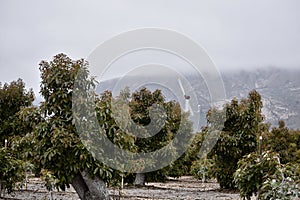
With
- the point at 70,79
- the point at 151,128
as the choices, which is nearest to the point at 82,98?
the point at 70,79

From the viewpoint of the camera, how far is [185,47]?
9844mm

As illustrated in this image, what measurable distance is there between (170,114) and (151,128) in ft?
3.86

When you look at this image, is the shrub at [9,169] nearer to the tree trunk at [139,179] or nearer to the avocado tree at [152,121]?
the avocado tree at [152,121]

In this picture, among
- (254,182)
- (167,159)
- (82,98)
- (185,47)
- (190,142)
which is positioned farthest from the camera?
(190,142)

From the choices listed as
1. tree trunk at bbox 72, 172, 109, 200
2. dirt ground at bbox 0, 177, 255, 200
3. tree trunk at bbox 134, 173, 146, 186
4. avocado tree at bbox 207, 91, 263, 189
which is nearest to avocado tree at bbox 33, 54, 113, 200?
tree trunk at bbox 72, 172, 109, 200

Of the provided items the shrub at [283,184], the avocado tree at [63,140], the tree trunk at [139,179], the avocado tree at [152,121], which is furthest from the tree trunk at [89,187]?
the tree trunk at [139,179]

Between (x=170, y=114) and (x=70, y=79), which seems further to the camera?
(x=170, y=114)

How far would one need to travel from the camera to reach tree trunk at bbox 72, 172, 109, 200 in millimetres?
7531

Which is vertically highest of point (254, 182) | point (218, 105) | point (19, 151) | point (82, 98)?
point (218, 105)

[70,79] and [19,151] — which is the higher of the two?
[70,79]

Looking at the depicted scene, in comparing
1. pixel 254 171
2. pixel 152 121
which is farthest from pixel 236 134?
pixel 254 171

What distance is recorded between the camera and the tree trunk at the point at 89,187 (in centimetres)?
753

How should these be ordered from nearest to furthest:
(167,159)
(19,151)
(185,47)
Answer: (19,151)
(185,47)
(167,159)

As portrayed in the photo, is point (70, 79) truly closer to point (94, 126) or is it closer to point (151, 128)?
point (94, 126)
